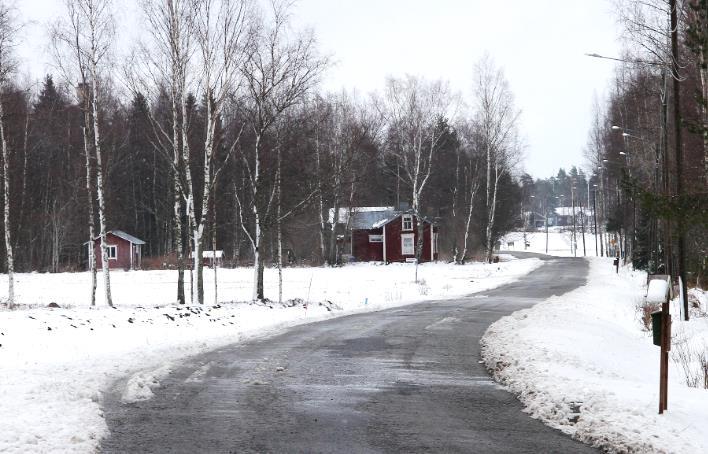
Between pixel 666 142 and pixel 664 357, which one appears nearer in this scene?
pixel 664 357

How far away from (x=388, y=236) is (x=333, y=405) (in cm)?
5281

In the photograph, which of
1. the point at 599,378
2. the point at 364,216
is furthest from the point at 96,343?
the point at 364,216

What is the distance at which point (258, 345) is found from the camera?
43.5 feet

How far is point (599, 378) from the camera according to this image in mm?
8609

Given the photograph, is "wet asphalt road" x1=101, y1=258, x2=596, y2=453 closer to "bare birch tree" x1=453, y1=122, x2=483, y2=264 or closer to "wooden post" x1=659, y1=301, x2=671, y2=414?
"wooden post" x1=659, y1=301, x2=671, y2=414

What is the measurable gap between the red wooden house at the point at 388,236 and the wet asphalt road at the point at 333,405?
4617cm

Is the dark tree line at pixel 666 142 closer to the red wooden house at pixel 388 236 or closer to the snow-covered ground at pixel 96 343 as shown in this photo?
the snow-covered ground at pixel 96 343

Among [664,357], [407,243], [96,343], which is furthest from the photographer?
[407,243]

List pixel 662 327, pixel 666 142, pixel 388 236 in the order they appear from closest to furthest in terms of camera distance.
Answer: pixel 662 327 < pixel 666 142 < pixel 388 236

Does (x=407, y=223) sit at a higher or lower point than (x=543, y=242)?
higher

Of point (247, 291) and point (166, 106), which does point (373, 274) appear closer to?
point (247, 291)

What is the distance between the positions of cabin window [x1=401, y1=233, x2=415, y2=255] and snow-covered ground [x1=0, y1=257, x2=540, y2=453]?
2704cm

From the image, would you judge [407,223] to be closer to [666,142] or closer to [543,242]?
[666,142]

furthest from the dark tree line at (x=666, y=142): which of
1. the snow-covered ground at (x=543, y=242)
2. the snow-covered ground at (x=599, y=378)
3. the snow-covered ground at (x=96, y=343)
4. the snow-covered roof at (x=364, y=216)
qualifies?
the snow-covered ground at (x=543, y=242)
